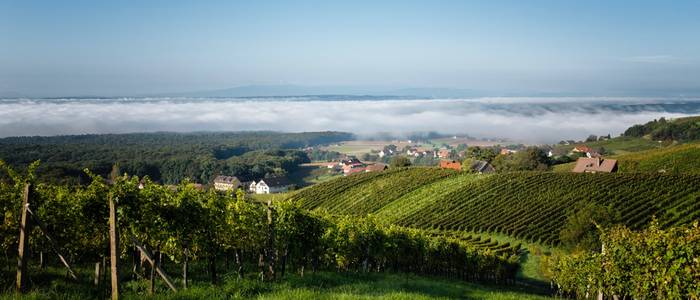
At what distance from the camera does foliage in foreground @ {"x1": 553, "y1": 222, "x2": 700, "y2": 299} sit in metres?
12.0

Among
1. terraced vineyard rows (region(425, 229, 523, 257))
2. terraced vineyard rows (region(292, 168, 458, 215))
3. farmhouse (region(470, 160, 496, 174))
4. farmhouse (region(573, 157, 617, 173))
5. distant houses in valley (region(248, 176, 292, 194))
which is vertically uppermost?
farmhouse (region(573, 157, 617, 173))

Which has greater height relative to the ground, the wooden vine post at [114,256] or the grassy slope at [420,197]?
the wooden vine post at [114,256]

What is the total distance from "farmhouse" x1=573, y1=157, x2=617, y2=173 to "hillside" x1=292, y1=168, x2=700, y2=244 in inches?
574

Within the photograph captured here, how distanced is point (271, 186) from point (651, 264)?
11353cm

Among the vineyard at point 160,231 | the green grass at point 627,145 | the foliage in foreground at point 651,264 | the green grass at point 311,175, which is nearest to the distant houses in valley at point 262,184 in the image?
the green grass at point 311,175

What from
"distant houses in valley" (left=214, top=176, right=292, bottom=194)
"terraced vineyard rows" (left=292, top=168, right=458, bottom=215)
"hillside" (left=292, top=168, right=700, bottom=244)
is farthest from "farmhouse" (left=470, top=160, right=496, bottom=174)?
"distant houses in valley" (left=214, top=176, right=292, bottom=194)

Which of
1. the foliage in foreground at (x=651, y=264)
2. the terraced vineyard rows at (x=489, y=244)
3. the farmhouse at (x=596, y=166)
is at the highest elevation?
the foliage in foreground at (x=651, y=264)

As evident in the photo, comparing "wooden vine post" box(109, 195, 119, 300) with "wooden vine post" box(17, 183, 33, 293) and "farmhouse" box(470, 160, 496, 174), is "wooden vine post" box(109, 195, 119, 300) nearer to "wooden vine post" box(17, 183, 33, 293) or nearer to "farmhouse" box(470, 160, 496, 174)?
"wooden vine post" box(17, 183, 33, 293)

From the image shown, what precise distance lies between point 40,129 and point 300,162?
92.8 m

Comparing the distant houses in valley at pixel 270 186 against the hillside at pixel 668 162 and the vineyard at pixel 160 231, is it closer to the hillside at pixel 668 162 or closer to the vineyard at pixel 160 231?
the hillside at pixel 668 162

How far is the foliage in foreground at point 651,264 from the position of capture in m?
12.0

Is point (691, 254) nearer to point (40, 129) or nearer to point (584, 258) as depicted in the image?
point (584, 258)

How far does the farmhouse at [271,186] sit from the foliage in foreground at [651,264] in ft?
357

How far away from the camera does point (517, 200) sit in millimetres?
60375
